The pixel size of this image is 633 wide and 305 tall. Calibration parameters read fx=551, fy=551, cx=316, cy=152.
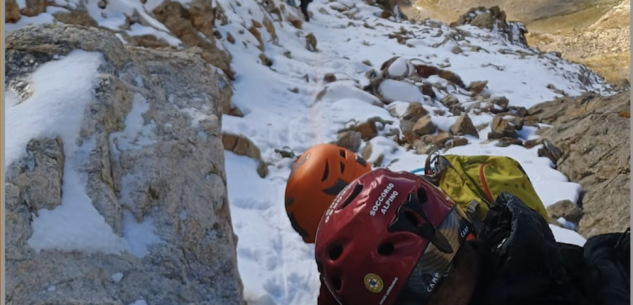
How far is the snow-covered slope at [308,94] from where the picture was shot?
480cm

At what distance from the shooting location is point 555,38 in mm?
34688

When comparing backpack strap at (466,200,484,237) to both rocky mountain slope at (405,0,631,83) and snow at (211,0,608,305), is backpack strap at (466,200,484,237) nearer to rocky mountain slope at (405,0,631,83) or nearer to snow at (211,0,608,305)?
snow at (211,0,608,305)

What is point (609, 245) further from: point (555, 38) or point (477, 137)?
point (555, 38)

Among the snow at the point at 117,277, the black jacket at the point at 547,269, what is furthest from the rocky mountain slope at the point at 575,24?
the snow at the point at 117,277

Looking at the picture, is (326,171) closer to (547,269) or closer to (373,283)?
(373,283)

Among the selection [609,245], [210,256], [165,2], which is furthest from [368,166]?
[165,2]

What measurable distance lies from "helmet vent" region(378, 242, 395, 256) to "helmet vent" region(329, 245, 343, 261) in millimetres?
140

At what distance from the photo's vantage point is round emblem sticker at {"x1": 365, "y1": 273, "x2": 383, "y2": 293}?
188 centimetres

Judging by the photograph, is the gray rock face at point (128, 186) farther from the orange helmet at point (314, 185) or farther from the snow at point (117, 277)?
the orange helmet at point (314, 185)

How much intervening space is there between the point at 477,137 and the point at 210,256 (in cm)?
623

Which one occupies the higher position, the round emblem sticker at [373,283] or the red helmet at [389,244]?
the red helmet at [389,244]

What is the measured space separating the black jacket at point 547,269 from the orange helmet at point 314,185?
163 centimetres

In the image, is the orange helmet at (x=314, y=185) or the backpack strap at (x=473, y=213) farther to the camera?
the orange helmet at (x=314, y=185)

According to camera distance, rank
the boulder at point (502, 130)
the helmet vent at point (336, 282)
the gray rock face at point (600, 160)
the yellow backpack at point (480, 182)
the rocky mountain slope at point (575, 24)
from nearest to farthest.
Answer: the helmet vent at point (336, 282) → the yellow backpack at point (480, 182) → the gray rock face at point (600, 160) → the boulder at point (502, 130) → the rocky mountain slope at point (575, 24)
